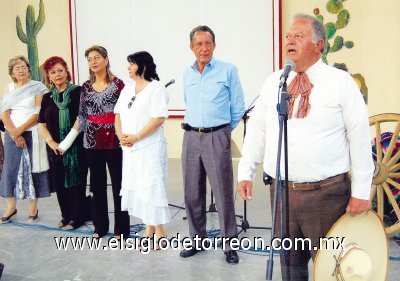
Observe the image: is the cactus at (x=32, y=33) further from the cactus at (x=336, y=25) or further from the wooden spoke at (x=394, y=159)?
the wooden spoke at (x=394, y=159)

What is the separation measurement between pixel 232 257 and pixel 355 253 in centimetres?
128

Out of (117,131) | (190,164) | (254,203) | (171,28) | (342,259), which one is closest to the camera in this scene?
(342,259)

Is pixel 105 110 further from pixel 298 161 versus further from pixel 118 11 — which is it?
pixel 118 11

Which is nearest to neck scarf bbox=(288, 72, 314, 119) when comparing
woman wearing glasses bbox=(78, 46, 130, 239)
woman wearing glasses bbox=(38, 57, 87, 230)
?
woman wearing glasses bbox=(78, 46, 130, 239)

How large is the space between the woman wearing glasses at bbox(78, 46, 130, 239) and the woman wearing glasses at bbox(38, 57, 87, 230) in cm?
23

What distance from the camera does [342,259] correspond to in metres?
2.16

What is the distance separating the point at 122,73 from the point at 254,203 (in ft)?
10.8

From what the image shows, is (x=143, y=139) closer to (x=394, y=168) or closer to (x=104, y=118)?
(x=104, y=118)

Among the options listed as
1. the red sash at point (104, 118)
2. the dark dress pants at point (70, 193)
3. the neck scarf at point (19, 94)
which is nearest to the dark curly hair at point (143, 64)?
the red sash at point (104, 118)

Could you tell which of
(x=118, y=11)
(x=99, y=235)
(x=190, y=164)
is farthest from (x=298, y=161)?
(x=118, y=11)

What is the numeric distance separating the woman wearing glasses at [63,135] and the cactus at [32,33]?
12.4ft

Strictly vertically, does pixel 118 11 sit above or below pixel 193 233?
above

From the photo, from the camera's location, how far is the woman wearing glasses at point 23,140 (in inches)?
168

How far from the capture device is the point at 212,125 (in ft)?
10.9
